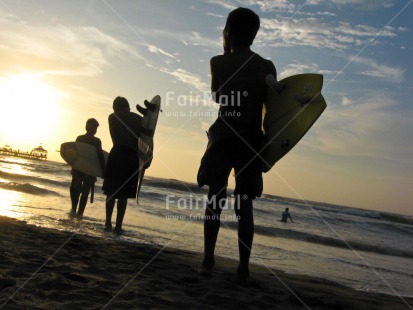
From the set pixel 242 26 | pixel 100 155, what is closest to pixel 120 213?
pixel 100 155

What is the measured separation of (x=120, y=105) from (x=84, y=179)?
1826 millimetres

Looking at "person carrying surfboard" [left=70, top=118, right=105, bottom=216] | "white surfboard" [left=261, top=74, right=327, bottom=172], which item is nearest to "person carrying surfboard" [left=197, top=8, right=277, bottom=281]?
"white surfboard" [left=261, top=74, right=327, bottom=172]

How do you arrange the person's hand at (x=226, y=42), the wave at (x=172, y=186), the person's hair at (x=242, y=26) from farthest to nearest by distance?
1. the wave at (x=172, y=186)
2. the person's hand at (x=226, y=42)
3. the person's hair at (x=242, y=26)

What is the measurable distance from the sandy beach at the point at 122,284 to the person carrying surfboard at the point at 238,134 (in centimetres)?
34

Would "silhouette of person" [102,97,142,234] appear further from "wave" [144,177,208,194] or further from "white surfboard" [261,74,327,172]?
"wave" [144,177,208,194]

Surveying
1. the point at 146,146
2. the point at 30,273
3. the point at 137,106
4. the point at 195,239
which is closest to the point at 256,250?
the point at 195,239

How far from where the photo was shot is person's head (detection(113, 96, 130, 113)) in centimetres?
536

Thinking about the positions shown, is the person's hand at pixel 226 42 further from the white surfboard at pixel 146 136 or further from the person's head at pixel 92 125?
the person's head at pixel 92 125

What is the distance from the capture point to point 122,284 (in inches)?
91.7

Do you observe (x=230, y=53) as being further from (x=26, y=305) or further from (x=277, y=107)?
(x=26, y=305)

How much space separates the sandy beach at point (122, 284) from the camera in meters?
1.96

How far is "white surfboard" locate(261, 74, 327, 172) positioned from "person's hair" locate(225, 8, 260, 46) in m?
0.43

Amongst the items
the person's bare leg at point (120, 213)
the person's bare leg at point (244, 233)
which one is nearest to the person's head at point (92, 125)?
the person's bare leg at point (120, 213)

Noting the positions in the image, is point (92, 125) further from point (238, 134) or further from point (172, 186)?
point (172, 186)
